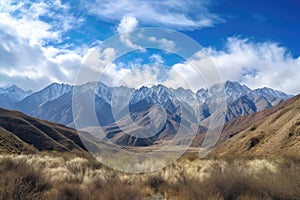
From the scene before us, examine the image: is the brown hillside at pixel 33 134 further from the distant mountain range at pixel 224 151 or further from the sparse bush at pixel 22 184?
the sparse bush at pixel 22 184

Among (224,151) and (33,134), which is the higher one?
(33,134)

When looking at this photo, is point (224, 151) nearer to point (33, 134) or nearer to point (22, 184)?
point (33, 134)

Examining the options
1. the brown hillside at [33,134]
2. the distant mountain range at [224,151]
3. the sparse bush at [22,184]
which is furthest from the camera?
the brown hillside at [33,134]

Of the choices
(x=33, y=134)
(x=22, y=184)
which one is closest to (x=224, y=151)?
(x=33, y=134)

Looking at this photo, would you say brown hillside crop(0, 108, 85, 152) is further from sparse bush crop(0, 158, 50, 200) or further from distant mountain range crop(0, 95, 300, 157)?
sparse bush crop(0, 158, 50, 200)

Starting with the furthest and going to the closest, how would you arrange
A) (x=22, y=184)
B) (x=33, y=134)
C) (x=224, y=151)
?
(x=33, y=134) < (x=224, y=151) < (x=22, y=184)

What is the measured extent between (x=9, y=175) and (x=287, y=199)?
504 inches

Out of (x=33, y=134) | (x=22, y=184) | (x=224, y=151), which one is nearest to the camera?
(x=22, y=184)

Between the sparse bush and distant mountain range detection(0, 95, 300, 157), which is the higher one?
distant mountain range detection(0, 95, 300, 157)

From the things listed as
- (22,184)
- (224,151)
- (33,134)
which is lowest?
(22,184)

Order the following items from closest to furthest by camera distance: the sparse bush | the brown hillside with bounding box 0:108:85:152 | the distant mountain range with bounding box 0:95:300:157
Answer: the sparse bush
the distant mountain range with bounding box 0:95:300:157
the brown hillside with bounding box 0:108:85:152

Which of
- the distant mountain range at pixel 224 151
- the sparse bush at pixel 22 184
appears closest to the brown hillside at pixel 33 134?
the distant mountain range at pixel 224 151

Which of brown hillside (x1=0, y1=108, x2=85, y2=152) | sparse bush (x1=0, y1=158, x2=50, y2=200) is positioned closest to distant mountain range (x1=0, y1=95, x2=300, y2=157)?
brown hillside (x1=0, y1=108, x2=85, y2=152)

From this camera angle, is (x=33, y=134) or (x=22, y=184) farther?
(x=33, y=134)
